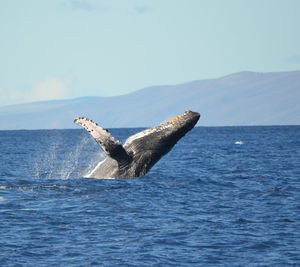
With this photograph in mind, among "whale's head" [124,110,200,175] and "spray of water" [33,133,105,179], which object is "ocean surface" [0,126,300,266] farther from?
"spray of water" [33,133,105,179]

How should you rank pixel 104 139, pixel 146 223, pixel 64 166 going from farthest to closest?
pixel 64 166 < pixel 104 139 < pixel 146 223

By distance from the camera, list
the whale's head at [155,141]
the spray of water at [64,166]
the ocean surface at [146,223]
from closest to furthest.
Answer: the ocean surface at [146,223], the whale's head at [155,141], the spray of water at [64,166]

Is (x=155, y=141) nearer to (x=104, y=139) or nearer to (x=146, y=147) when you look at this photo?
(x=146, y=147)

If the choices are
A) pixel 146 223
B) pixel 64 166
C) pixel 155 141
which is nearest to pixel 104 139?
pixel 155 141

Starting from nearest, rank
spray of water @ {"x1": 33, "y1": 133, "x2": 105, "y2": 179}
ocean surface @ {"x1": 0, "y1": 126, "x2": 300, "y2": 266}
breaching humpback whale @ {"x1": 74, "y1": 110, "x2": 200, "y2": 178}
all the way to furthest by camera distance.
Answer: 1. ocean surface @ {"x1": 0, "y1": 126, "x2": 300, "y2": 266}
2. breaching humpback whale @ {"x1": 74, "y1": 110, "x2": 200, "y2": 178}
3. spray of water @ {"x1": 33, "y1": 133, "x2": 105, "y2": 179}

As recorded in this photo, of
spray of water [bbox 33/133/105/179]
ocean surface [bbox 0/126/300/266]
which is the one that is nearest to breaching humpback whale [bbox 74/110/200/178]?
ocean surface [bbox 0/126/300/266]

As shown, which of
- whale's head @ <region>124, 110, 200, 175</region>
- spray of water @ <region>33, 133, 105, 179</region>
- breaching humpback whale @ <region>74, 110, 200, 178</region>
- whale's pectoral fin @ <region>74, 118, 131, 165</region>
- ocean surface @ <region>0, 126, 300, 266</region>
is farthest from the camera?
spray of water @ <region>33, 133, 105, 179</region>

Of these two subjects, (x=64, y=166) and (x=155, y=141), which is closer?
(x=155, y=141)

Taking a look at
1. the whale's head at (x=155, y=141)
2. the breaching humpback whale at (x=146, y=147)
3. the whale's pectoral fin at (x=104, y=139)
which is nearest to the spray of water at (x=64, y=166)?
the breaching humpback whale at (x=146, y=147)

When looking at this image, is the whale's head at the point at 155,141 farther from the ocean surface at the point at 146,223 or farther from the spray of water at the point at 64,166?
the spray of water at the point at 64,166

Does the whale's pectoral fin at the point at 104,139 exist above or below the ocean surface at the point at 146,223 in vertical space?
above

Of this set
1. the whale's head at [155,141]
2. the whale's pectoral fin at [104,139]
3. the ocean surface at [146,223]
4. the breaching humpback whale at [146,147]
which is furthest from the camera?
the whale's head at [155,141]

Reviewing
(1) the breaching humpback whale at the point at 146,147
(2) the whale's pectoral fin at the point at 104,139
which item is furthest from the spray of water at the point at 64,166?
(2) the whale's pectoral fin at the point at 104,139

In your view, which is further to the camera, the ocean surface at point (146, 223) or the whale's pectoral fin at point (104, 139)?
the whale's pectoral fin at point (104, 139)
